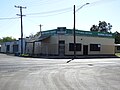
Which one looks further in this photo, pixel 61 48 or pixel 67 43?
pixel 67 43

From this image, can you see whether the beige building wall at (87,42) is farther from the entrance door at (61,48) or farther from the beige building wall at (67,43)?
the entrance door at (61,48)

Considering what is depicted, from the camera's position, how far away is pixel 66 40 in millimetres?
56969

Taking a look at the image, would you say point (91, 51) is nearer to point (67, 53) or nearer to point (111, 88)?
point (67, 53)

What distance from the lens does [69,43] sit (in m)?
57.3

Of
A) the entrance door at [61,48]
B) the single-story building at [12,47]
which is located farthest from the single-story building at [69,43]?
the single-story building at [12,47]

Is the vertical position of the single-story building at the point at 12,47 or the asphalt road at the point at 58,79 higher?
the single-story building at the point at 12,47

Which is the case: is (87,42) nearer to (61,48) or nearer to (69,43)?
(69,43)

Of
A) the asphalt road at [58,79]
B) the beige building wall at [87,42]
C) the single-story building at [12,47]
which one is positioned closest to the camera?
the asphalt road at [58,79]

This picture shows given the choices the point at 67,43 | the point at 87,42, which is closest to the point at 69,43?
the point at 67,43

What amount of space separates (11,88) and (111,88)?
4.24 metres

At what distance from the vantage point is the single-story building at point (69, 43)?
56.8 meters

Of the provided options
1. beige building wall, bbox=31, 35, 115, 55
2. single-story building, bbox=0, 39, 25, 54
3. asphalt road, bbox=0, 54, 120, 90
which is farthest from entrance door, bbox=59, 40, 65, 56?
asphalt road, bbox=0, 54, 120, 90

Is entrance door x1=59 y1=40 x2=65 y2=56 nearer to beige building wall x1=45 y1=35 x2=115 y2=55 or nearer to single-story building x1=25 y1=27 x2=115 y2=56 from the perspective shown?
single-story building x1=25 y1=27 x2=115 y2=56

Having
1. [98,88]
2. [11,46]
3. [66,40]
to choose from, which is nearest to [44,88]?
[98,88]
